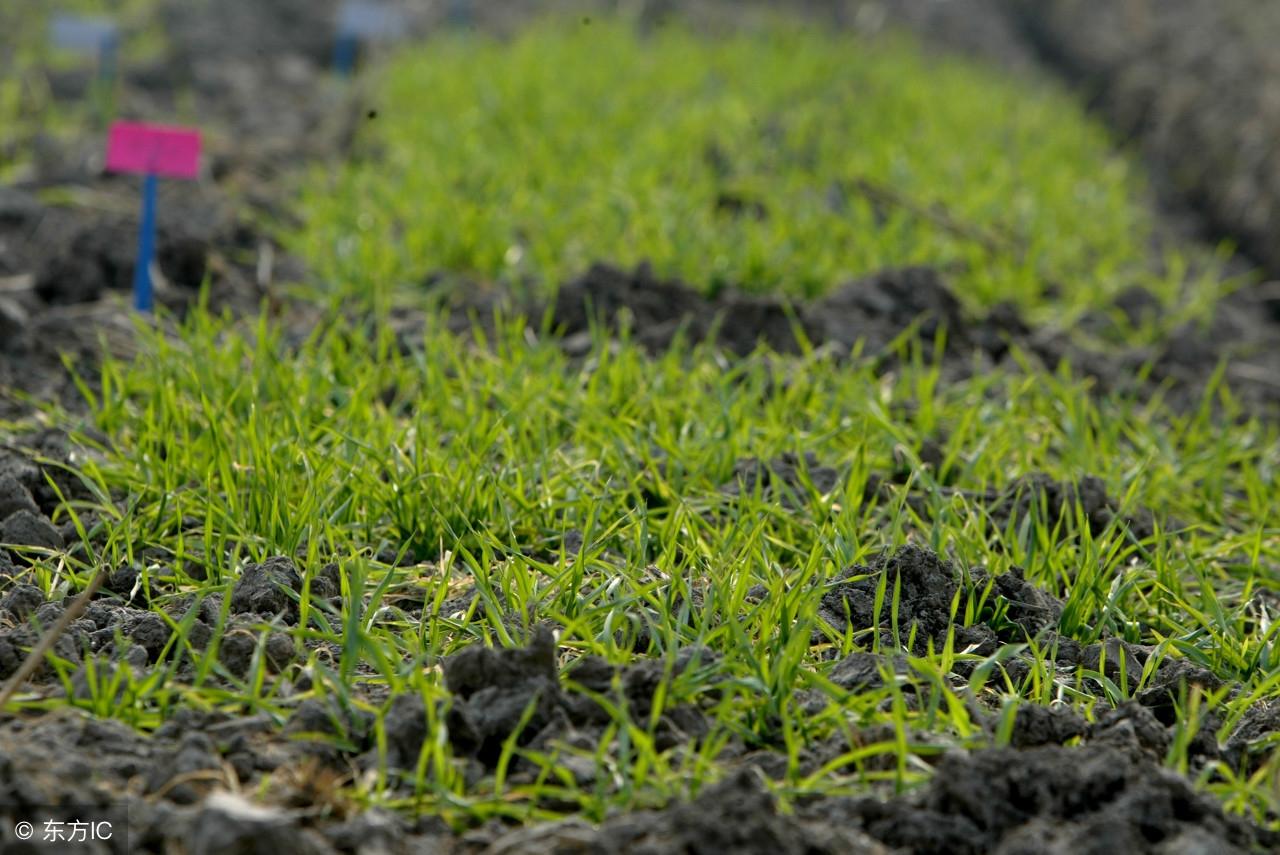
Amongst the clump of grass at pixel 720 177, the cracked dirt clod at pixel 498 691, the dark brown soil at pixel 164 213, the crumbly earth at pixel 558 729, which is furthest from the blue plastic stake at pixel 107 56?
the cracked dirt clod at pixel 498 691

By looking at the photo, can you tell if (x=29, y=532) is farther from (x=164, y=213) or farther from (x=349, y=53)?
(x=349, y=53)

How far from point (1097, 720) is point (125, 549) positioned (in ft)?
5.16

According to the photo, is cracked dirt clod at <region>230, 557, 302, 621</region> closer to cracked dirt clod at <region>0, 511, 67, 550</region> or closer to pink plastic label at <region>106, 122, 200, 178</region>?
cracked dirt clod at <region>0, 511, 67, 550</region>

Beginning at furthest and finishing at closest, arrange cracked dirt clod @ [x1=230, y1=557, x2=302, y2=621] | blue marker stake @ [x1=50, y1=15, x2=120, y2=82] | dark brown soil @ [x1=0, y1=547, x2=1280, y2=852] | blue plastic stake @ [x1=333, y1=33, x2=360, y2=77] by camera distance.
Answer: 1. blue plastic stake @ [x1=333, y1=33, x2=360, y2=77]
2. blue marker stake @ [x1=50, y1=15, x2=120, y2=82]
3. cracked dirt clod @ [x1=230, y1=557, x2=302, y2=621]
4. dark brown soil @ [x1=0, y1=547, x2=1280, y2=852]

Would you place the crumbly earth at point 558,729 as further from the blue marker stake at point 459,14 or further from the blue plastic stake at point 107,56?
the blue marker stake at point 459,14

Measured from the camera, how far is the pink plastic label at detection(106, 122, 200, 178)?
133 inches

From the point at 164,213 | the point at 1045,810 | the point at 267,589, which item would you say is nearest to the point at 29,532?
the point at 267,589

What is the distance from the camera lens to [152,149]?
3.41 metres

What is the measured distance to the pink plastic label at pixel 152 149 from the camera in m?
3.38

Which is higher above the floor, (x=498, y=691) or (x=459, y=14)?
(x=459, y=14)

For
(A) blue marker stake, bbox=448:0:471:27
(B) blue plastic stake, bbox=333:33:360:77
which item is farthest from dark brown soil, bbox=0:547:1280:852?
(A) blue marker stake, bbox=448:0:471:27

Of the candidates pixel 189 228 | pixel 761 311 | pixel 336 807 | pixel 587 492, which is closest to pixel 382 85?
pixel 189 228

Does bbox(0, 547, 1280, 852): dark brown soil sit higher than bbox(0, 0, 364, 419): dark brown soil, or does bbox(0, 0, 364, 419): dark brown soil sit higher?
bbox(0, 547, 1280, 852): dark brown soil

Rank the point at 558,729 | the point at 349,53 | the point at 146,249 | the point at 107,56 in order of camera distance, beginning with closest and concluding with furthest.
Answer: the point at 558,729 < the point at 146,249 < the point at 107,56 < the point at 349,53
